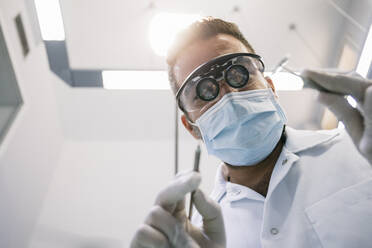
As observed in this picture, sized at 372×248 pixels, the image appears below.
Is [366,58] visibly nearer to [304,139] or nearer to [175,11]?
[304,139]

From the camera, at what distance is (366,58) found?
5.94ft

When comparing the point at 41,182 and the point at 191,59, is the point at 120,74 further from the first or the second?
the point at 41,182

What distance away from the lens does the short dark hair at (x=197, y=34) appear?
1.53 meters

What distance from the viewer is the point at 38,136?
225cm

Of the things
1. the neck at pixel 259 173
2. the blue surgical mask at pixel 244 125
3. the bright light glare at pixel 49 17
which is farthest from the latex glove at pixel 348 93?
the bright light glare at pixel 49 17

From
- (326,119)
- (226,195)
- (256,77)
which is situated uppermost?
(256,77)

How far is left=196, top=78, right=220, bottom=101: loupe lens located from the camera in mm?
1308

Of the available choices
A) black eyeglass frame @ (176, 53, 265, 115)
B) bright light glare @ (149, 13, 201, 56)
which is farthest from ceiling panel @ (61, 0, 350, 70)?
black eyeglass frame @ (176, 53, 265, 115)

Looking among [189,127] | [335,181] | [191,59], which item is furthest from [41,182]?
[335,181]

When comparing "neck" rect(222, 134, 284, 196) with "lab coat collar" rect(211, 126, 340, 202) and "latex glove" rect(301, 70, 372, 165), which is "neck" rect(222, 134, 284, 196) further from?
"latex glove" rect(301, 70, 372, 165)

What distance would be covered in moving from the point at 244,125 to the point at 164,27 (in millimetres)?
1105

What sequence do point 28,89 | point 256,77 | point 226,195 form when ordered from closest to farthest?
point 256,77, point 226,195, point 28,89

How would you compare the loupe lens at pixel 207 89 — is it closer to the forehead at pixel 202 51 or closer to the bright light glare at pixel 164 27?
the forehead at pixel 202 51

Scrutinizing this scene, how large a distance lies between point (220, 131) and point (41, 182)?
1721 mm
